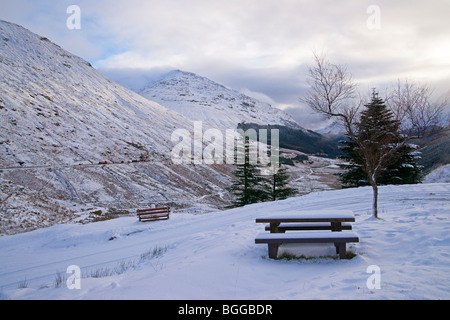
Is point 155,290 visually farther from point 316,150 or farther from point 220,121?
point 316,150

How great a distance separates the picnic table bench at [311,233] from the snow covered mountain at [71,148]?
21631 mm

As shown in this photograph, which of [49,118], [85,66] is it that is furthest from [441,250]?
[85,66]

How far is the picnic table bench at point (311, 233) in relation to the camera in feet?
19.1

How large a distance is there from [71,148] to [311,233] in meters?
42.4

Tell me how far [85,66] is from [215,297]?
91.7 meters

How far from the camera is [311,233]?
6.27 metres

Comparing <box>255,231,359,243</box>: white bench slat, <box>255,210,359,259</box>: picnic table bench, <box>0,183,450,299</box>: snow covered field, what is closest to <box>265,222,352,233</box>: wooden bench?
<box>255,210,359,259</box>: picnic table bench

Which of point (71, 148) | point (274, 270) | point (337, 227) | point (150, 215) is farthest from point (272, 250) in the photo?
point (71, 148)

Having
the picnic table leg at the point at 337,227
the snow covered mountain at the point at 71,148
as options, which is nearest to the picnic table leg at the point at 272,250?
the picnic table leg at the point at 337,227

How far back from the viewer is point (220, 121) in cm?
15038

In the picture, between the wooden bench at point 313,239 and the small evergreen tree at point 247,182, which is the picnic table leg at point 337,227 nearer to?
the wooden bench at point 313,239

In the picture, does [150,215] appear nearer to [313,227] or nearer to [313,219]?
[313,227]

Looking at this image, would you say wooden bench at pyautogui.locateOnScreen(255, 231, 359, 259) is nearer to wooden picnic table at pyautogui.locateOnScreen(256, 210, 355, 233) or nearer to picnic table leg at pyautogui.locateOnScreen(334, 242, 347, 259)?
picnic table leg at pyautogui.locateOnScreen(334, 242, 347, 259)

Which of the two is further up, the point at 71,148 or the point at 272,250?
the point at 71,148
